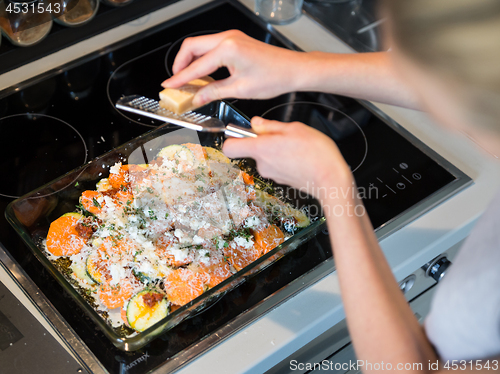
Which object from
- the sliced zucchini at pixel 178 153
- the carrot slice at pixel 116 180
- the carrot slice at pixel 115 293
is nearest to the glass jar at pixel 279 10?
the sliced zucchini at pixel 178 153

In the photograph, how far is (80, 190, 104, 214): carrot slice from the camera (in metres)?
0.90

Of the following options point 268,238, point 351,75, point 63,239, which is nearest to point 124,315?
point 63,239

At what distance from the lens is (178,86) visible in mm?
826

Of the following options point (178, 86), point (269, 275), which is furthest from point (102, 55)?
point (269, 275)

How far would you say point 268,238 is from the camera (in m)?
0.88

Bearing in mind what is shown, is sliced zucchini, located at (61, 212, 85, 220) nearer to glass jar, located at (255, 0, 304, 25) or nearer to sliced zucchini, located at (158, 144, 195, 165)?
sliced zucchini, located at (158, 144, 195, 165)

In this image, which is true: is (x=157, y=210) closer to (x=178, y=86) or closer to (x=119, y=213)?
(x=119, y=213)

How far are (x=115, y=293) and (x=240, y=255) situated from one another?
236mm

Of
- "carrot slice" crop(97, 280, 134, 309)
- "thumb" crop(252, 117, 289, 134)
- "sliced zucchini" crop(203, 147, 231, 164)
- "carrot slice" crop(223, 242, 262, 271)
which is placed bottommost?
"carrot slice" crop(97, 280, 134, 309)

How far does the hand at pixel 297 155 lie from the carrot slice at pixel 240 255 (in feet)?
0.71

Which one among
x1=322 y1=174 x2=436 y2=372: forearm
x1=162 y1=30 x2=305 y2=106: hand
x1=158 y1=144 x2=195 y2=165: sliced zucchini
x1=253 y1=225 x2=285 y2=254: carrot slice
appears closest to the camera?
x1=322 y1=174 x2=436 y2=372: forearm

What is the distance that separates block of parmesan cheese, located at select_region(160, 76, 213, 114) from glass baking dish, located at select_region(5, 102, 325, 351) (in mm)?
159

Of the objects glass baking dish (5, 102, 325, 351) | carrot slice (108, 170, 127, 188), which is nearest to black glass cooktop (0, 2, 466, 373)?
glass baking dish (5, 102, 325, 351)

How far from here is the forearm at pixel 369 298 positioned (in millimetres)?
545
